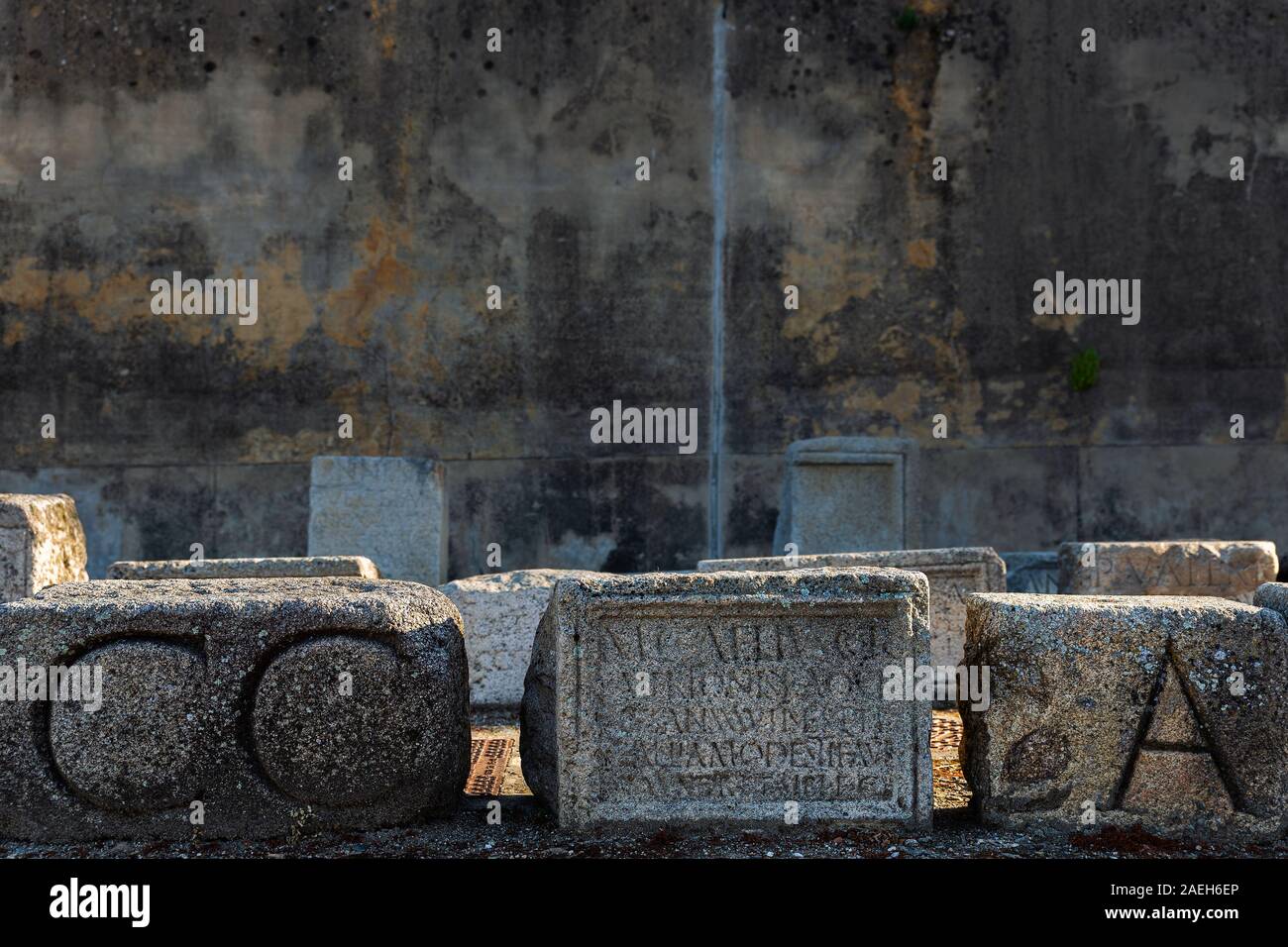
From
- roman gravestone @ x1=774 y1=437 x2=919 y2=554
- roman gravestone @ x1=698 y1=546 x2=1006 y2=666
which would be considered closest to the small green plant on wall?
roman gravestone @ x1=774 y1=437 x2=919 y2=554

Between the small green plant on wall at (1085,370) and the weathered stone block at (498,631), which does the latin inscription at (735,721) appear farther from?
the small green plant on wall at (1085,370)

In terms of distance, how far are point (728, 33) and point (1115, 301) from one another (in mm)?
3797

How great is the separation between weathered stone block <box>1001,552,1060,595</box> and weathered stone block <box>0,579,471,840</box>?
508 cm

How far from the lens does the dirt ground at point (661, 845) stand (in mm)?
3051

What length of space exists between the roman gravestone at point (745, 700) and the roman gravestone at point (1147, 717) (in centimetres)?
27

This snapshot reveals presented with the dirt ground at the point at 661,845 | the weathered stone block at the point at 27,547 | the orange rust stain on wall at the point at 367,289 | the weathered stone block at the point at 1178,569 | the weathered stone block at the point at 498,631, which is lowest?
the dirt ground at the point at 661,845

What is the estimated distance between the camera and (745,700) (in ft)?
10.6

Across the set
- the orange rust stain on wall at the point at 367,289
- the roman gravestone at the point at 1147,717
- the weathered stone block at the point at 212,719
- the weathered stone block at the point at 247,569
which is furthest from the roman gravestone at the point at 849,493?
the weathered stone block at the point at 212,719

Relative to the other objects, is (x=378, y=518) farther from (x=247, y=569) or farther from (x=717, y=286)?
(x=717, y=286)

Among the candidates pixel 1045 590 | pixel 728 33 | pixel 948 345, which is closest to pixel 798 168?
pixel 728 33

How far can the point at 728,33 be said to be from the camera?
10.4 m

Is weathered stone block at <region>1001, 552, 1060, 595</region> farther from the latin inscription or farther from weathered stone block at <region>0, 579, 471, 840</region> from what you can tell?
weathered stone block at <region>0, 579, 471, 840</region>

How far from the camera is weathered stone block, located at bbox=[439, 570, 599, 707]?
549 centimetres

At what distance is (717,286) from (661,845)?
762 centimetres
